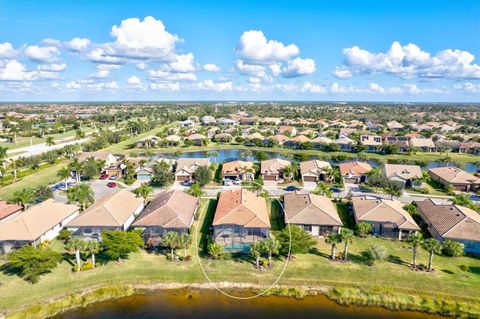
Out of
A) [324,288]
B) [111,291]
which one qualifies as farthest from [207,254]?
[324,288]

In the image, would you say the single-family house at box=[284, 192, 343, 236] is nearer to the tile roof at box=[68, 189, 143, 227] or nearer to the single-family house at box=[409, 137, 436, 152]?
the tile roof at box=[68, 189, 143, 227]

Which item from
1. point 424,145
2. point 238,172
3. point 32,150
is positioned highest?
point 424,145

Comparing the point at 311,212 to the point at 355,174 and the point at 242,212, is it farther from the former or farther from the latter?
the point at 355,174

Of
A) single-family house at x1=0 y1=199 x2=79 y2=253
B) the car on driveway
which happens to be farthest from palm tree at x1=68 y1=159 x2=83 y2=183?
the car on driveway

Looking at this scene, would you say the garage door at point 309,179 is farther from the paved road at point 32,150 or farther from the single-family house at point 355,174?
the paved road at point 32,150

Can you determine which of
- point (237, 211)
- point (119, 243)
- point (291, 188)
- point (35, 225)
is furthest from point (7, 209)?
point (291, 188)

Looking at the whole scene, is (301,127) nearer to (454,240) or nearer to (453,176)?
(453,176)

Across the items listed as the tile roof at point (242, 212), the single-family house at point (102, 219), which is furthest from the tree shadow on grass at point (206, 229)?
the single-family house at point (102, 219)

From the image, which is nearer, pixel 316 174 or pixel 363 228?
pixel 363 228
